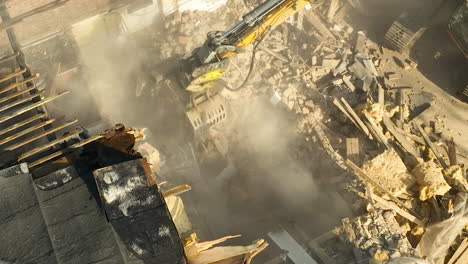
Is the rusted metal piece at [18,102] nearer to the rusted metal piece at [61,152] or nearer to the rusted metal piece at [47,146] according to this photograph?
the rusted metal piece at [47,146]

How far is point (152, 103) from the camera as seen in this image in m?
13.6

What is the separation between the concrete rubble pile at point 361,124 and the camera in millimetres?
11094

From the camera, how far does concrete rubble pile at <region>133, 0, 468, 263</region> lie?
1109 cm

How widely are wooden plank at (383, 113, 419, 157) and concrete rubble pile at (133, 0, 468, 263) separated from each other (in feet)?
0.12

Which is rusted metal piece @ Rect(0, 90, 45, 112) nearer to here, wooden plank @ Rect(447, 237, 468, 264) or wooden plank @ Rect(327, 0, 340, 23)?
wooden plank @ Rect(447, 237, 468, 264)

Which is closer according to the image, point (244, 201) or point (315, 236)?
point (315, 236)

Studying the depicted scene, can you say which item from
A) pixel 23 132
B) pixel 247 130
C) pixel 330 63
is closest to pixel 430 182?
pixel 330 63

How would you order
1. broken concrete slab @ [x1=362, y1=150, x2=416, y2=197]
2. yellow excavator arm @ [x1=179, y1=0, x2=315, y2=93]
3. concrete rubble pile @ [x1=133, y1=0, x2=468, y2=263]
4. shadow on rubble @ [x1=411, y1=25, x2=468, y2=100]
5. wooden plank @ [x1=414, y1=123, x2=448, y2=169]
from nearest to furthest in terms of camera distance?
yellow excavator arm @ [x1=179, y1=0, x2=315, y2=93] → concrete rubble pile @ [x1=133, y1=0, x2=468, y2=263] → broken concrete slab @ [x1=362, y1=150, x2=416, y2=197] → wooden plank @ [x1=414, y1=123, x2=448, y2=169] → shadow on rubble @ [x1=411, y1=25, x2=468, y2=100]

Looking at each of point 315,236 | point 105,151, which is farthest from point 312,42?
point 105,151

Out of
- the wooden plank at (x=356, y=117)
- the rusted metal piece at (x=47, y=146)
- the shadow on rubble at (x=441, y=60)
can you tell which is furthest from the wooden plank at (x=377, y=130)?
the rusted metal piece at (x=47, y=146)

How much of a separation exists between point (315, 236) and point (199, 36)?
8.57 metres

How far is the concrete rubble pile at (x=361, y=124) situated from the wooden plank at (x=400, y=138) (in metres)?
0.04

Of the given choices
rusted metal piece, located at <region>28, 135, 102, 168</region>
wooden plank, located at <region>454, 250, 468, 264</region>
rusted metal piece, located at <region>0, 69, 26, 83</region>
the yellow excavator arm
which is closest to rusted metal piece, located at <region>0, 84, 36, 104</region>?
rusted metal piece, located at <region>0, 69, 26, 83</region>

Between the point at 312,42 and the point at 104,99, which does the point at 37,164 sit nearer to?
the point at 104,99
